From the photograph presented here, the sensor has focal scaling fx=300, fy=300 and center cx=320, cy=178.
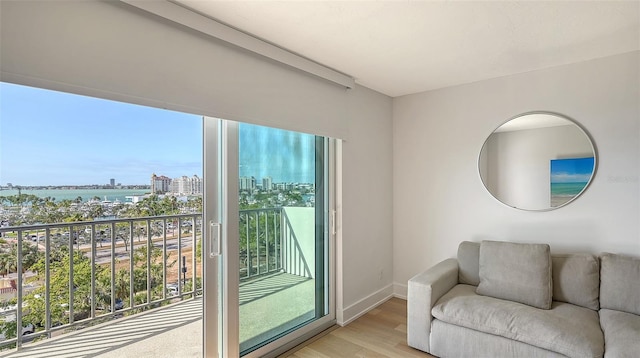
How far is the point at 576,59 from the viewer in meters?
2.55

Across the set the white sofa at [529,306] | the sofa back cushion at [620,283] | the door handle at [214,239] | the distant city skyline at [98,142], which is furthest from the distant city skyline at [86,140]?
the sofa back cushion at [620,283]

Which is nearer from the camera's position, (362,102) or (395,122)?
(362,102)

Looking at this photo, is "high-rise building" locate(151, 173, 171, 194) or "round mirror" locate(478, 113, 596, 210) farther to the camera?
"round mirror" locate(478, 113, 596, 210)

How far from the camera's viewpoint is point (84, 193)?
5.95 feet

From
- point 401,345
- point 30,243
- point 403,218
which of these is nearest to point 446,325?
point 401,345

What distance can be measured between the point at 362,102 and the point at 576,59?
1.87 m

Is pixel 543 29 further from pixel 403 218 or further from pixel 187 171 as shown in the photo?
pixel 187 171

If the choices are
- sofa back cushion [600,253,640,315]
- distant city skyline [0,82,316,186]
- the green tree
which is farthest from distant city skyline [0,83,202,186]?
sofa back cushion [600,253,640,315]

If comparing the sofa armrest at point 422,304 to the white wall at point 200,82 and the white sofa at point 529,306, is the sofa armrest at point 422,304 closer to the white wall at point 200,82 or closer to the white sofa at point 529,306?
the white sofa at point 529,306

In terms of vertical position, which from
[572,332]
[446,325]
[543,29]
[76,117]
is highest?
[543,29]

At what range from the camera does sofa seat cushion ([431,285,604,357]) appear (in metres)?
1.86

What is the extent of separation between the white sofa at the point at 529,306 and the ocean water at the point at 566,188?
1.80 ft

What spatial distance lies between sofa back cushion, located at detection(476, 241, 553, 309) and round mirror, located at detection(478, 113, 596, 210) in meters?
0.57

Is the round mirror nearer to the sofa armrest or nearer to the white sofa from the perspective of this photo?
the white sofa
